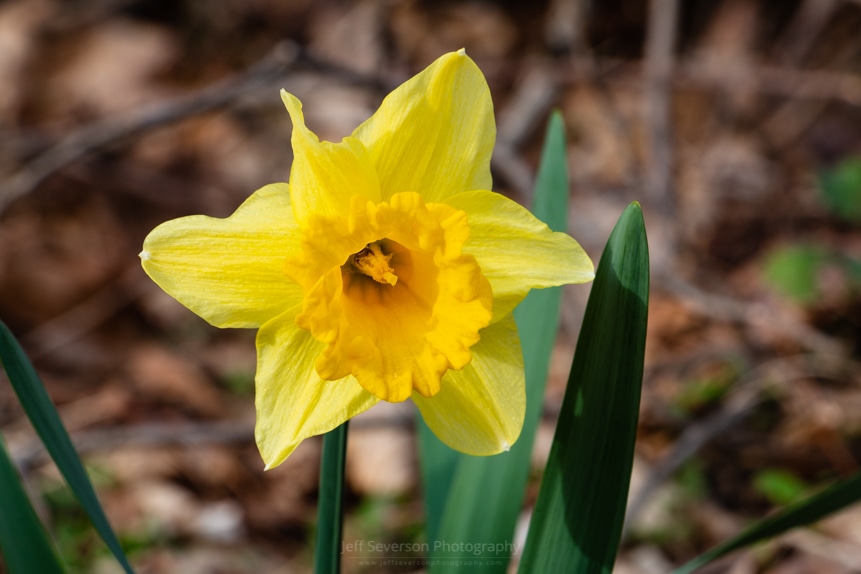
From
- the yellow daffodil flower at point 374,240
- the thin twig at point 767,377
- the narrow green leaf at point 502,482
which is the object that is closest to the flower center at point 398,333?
the yellow daffodil flower at point 374,240

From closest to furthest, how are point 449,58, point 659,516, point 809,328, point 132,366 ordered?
point 449,58 < point 659,516 < point 809,328 < point 132,366

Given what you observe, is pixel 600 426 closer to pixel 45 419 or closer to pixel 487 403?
pixel 487 403

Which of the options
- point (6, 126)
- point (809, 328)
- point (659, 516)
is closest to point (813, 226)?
point (809, 328)

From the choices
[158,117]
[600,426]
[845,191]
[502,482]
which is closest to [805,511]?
[600,426]

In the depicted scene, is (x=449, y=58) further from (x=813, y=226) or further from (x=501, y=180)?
(x=813, y=226)

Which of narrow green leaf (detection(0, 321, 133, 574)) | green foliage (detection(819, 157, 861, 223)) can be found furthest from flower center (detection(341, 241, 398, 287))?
green foliage (detection(819, 157, 861, 223))

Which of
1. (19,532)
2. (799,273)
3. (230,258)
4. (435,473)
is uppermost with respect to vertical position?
(230,258)
